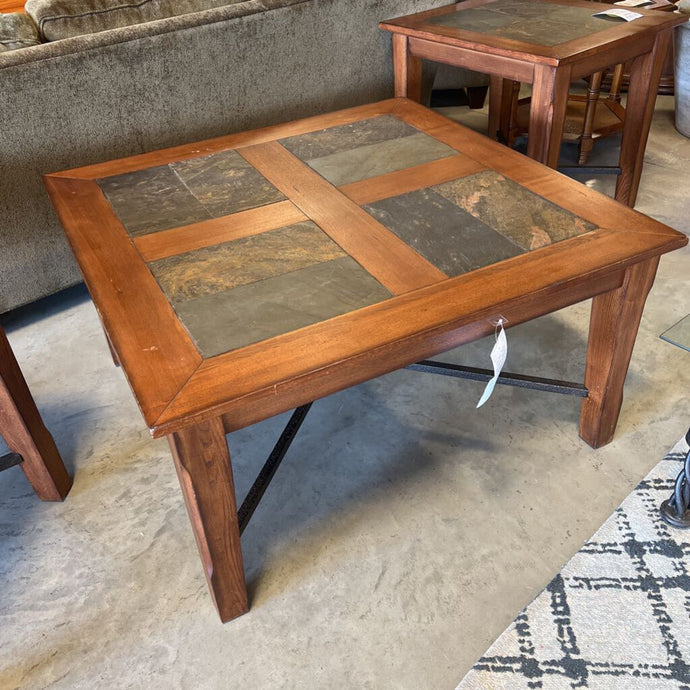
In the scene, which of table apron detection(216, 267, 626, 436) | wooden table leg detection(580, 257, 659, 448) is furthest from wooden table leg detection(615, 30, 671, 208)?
table apron detection(216, 267, 626, 436)

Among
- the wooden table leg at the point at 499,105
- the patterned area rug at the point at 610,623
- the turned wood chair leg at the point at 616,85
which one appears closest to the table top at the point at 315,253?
the patterned area rug at the point at 610,623

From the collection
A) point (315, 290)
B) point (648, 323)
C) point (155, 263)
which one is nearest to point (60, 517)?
point (155, 263)

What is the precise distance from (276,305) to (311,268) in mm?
119

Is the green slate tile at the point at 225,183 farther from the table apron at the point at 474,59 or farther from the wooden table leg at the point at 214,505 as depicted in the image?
the table apron at the point at 474,59

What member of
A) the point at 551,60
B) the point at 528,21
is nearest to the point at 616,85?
the point at 528,21

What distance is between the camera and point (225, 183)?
1475 millimetres

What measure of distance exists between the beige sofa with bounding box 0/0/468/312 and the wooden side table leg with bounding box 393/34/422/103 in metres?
0.09

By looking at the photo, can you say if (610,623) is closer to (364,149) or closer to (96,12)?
(364,149)

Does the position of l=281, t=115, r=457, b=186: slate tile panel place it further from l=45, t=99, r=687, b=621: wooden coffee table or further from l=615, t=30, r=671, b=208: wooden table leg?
l=615, t=30, r=671, b=208: wooden table leg

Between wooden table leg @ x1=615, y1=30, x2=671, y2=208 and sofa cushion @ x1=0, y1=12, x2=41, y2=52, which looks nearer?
sofa cushion @ x1=0, y1=12, x2=41, y2=52

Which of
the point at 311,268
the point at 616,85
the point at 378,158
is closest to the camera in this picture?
the point at 311,268

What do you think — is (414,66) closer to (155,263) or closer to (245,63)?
(245,63)

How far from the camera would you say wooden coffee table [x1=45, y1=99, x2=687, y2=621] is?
1.00 metres

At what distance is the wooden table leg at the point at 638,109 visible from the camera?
6.79 ft
